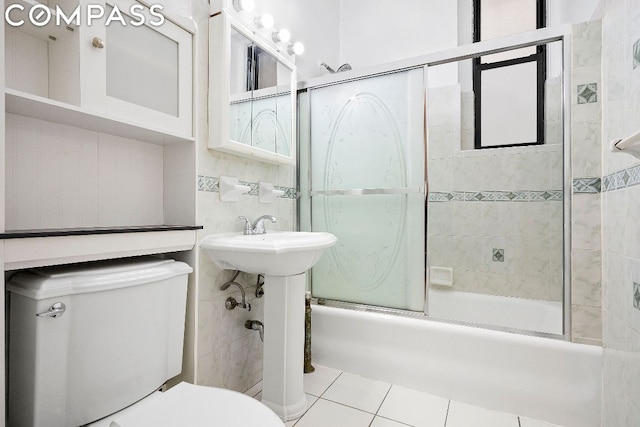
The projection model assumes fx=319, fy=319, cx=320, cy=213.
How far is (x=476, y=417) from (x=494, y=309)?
0.98m

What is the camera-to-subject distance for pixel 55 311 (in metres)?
0.78

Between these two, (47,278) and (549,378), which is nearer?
(47,278)

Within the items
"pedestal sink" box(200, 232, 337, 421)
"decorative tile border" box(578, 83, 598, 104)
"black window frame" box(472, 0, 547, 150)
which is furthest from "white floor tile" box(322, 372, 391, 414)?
"black window frame" box(472, 0, 547, 150)

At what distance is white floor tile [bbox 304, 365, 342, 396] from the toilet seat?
2.79 feet

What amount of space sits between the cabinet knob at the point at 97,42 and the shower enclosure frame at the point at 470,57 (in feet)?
4.19

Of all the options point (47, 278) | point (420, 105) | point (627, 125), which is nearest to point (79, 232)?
point (47, 278)

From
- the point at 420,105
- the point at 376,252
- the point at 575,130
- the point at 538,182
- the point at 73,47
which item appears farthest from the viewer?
the point at 538,182

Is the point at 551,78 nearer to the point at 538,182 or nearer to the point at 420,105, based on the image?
the point at 538,182

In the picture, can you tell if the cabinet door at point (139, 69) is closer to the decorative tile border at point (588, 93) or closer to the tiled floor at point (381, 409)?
the tiled floor at point (381, 409)

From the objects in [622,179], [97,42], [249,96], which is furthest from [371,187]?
[97,42]

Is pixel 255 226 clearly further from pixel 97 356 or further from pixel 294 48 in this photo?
pixel 294 48

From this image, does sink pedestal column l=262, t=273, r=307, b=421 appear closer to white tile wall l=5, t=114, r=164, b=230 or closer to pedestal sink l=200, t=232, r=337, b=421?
pedestal sink l=200, t=232, r=337, b=421

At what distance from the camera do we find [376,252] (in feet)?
6.25

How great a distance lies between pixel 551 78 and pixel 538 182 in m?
0.76
